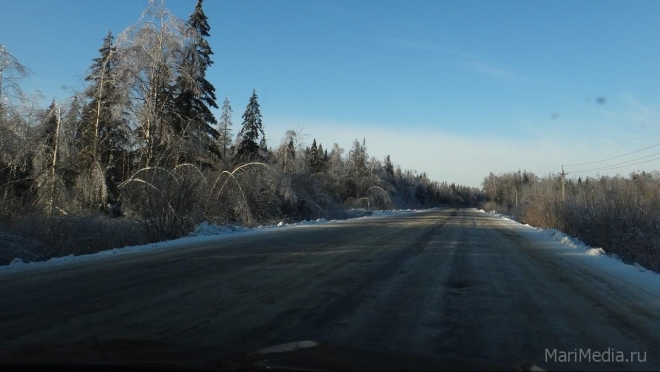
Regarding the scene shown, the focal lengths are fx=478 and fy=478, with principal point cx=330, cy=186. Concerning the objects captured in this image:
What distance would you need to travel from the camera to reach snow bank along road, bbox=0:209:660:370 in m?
5.17

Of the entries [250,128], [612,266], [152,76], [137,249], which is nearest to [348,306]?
[612,266]

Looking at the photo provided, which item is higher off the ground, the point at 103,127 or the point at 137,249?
the point at 103,127

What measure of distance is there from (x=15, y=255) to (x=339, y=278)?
27.0 feet

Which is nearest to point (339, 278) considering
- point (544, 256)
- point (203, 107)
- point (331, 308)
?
point (331, 308)

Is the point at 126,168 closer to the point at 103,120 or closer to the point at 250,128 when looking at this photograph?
the point at 103,120

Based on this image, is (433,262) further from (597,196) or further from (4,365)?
(597,196)

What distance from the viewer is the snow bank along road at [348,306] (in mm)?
5168
